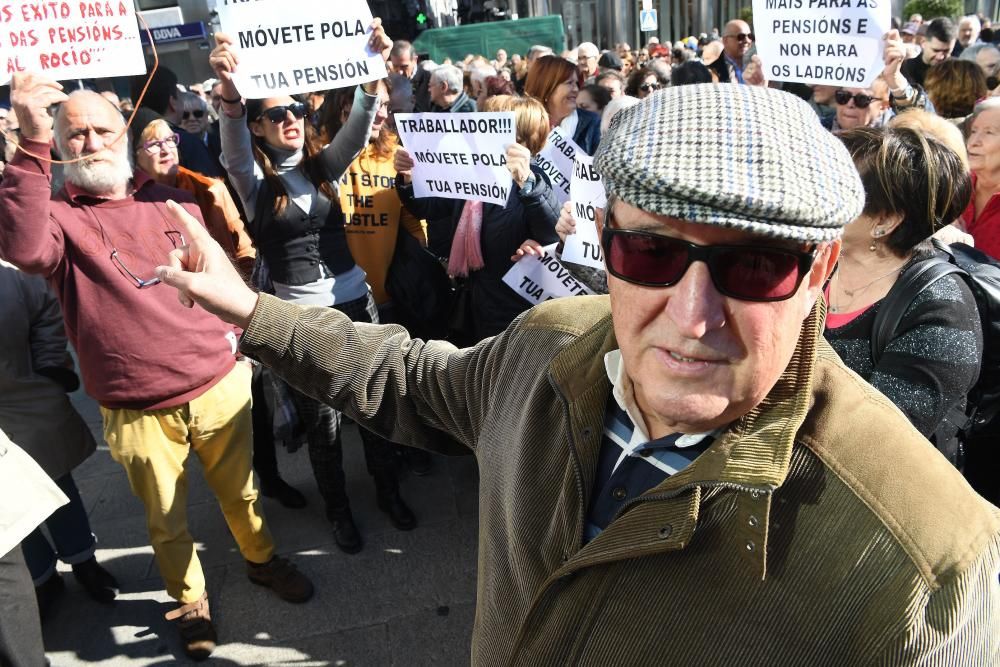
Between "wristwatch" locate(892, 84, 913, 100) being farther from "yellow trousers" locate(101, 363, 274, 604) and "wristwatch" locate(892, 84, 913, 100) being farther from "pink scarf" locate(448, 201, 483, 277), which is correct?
"yellow trousers" locate(101, 363, 274, 604)

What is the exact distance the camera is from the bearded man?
242 centimetres

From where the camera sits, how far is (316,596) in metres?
3.32

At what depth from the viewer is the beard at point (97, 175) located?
2.64m

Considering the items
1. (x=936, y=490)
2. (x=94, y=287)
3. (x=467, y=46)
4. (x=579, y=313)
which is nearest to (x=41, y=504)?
(x=94, y=287)

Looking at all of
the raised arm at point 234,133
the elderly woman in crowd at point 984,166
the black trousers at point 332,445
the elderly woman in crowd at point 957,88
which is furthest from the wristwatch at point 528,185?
the elderly woman in crowd at point 957,88

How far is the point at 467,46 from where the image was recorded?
51.8 feet

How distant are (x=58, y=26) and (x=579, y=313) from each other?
237 centimetres

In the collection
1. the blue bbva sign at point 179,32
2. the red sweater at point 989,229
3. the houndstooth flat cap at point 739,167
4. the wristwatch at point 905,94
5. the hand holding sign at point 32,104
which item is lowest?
the red sweater at point 989,229

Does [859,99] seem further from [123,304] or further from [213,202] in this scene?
[123,304]

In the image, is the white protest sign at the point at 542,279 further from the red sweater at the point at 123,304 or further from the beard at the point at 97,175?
the beard at the point at 97,175

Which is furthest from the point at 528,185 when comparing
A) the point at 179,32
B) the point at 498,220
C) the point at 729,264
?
the point at 179,32

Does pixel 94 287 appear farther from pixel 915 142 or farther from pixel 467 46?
pixel 467 46

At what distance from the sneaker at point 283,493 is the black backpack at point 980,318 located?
298cm

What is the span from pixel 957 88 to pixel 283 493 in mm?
5535
